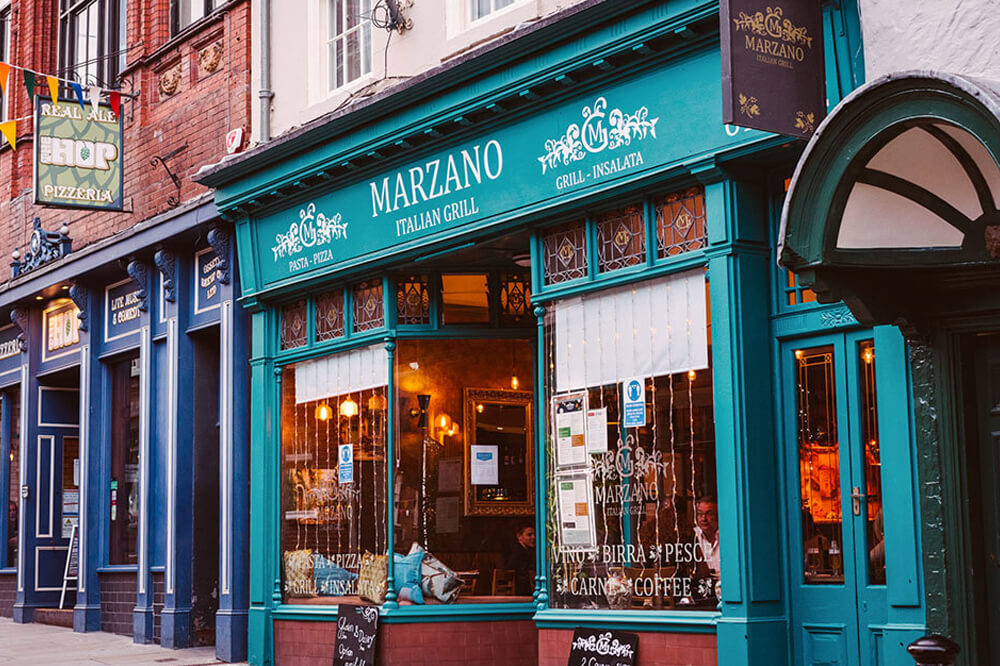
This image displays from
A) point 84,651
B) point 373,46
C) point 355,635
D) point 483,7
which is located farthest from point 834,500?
point 84,651

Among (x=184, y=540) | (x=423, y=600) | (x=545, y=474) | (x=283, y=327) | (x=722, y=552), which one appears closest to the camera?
(x=722, y=552)

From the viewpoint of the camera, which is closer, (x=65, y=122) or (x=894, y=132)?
(x=894, y=132)

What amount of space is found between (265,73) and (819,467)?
765 cm

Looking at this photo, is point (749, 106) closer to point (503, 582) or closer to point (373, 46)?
point (373, 46)

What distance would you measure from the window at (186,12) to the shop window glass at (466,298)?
510 cm

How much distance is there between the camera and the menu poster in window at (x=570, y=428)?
10.5 m

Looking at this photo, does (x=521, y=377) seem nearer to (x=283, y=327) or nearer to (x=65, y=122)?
(x=283, y=327)

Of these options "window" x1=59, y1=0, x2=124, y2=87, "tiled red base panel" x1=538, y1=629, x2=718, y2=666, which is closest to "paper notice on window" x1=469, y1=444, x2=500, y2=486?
"tiled red base panel" x1=538, y1=629, x2=718, y2=666

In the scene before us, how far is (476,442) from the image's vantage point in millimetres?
12648

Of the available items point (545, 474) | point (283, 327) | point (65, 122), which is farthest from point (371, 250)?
point (65, 122)

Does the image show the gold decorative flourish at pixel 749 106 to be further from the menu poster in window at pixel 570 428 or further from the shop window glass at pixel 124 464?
the shop window glass at pixel 124 464

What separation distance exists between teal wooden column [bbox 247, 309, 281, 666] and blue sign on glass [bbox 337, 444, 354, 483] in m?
0.94

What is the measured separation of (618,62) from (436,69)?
1.97 meters

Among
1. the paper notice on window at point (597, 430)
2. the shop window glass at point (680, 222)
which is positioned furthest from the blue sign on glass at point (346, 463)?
the shop window glass at point (680, 222)
